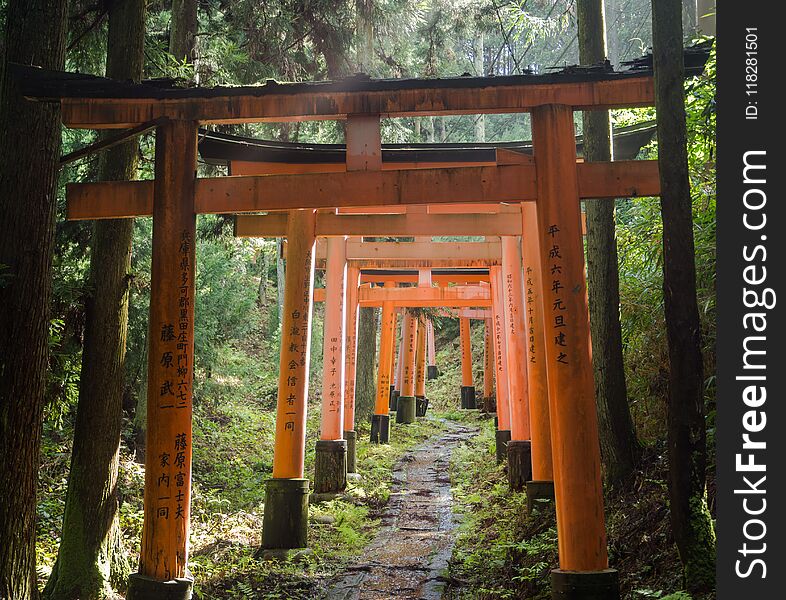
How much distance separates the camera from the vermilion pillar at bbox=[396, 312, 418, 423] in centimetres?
2373

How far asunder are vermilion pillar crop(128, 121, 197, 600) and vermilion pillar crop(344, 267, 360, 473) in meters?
7.87

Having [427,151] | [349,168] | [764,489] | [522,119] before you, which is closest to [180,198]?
[349,168]

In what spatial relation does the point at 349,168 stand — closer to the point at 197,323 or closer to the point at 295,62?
the point at 295,62

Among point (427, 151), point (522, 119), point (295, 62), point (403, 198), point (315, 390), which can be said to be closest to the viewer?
point (403, 198)

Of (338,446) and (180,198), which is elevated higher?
(180,198)

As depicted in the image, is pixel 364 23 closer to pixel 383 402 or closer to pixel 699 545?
pixel 699 545

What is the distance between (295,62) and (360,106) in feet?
20.9

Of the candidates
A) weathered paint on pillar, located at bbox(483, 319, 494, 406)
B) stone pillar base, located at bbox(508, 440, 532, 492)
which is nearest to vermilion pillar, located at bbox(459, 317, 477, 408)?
weathered paint on pillar, located at bbox(483, 319, 494, 406)

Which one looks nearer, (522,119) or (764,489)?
(764,489)

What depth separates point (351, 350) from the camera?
51.8 ft

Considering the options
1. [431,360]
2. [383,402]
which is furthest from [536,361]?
[431,360]

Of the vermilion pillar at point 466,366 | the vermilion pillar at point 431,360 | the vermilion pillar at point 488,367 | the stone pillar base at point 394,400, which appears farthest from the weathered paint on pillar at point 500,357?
the vermilion pillar at point 431,360

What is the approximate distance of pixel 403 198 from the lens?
6.21 m

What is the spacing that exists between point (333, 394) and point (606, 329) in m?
6.07
